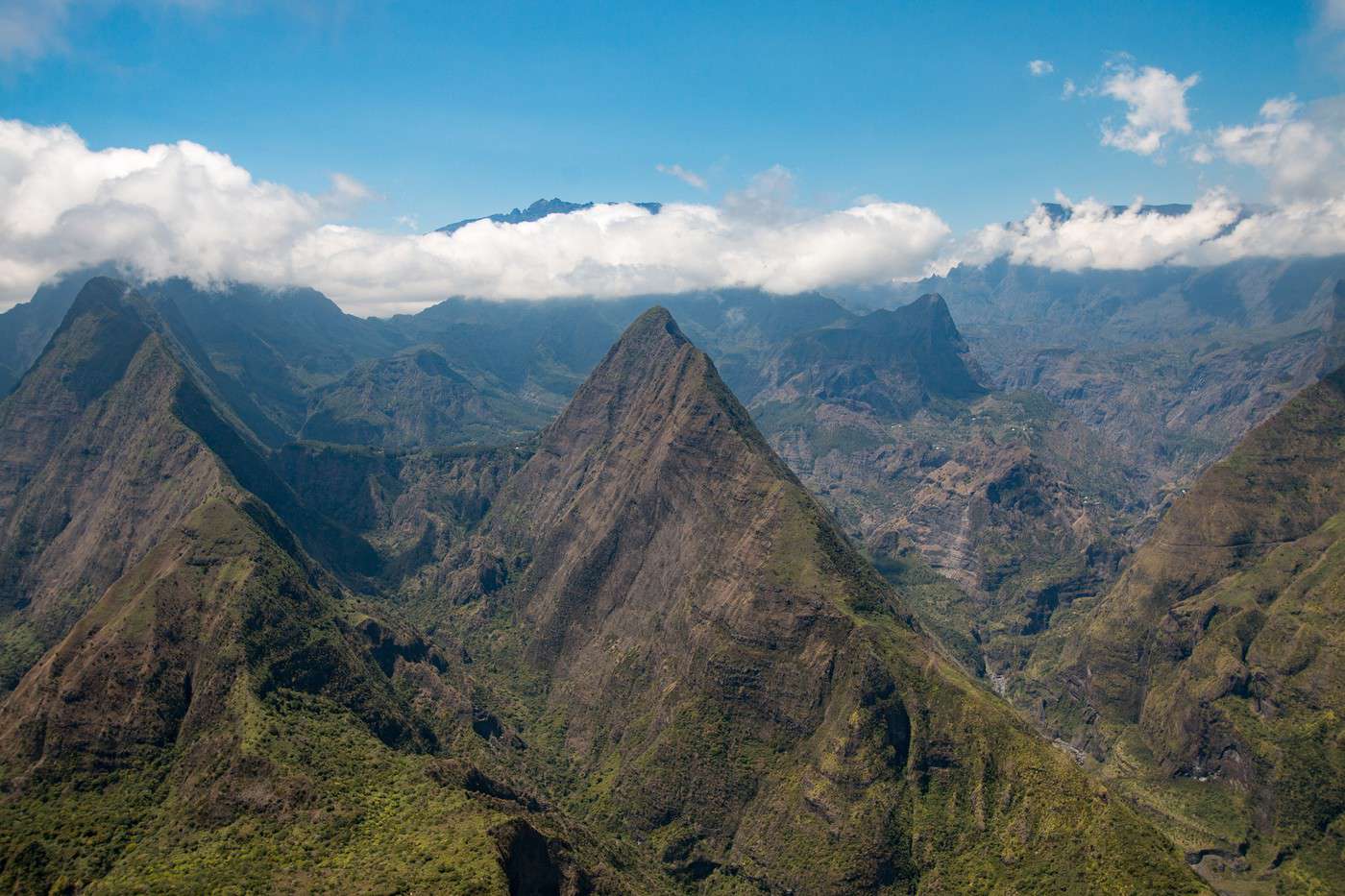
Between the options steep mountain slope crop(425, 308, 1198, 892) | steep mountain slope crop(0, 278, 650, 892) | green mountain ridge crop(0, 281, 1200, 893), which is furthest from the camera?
steep mountain slope crop(425, 308, 1198, 892)

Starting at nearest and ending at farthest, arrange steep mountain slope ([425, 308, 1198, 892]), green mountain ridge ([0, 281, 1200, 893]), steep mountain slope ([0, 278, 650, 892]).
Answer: steep mountain slope ([0, 278, 650, 892])
green mountain ridge ([0, 281, 1200, 893])
steep mountain slope ([425, 308, 1198, 892])

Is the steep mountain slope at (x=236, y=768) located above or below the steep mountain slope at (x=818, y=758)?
above

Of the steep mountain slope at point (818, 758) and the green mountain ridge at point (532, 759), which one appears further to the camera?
the steep mountain slope at point (818, 758)

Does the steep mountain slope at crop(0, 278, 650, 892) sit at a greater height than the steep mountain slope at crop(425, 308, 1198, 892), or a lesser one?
greater

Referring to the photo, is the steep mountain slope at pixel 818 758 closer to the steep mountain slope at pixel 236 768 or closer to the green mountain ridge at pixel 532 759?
the green mountain ridge at pixel 532 759

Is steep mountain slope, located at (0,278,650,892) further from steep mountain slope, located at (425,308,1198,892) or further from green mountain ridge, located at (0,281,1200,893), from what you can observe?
steep mountain slope, located at (425,308,1198,892)

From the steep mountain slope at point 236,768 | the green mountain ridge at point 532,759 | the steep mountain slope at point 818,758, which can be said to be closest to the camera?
the steep mountain slope at point 236,768

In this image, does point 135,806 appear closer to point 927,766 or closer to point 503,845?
point 503,845

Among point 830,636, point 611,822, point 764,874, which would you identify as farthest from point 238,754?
point 830,636

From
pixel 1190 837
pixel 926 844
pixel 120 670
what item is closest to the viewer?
pixel 120 670

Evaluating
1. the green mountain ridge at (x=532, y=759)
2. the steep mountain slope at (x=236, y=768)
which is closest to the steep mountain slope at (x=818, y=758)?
the green mountain ridge at (x=532, y=759)

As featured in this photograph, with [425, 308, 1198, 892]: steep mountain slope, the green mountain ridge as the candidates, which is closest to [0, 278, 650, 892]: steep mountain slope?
the green mountain ridge
